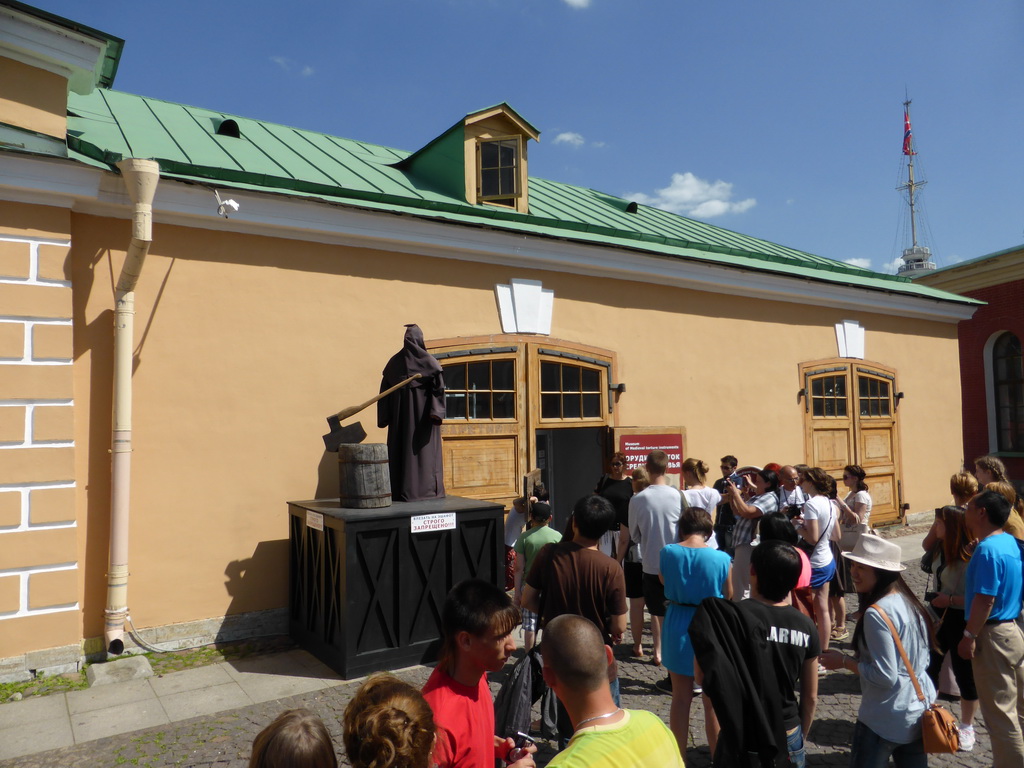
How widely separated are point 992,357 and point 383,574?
17125 mm

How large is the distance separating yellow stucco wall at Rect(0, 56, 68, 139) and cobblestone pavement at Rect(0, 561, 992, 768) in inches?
186

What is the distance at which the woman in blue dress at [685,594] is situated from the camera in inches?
158

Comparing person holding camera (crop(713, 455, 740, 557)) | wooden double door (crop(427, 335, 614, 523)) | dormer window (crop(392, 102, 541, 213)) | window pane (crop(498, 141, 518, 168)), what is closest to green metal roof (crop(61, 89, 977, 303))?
dormer window (crop(392, 102, 541, 213))

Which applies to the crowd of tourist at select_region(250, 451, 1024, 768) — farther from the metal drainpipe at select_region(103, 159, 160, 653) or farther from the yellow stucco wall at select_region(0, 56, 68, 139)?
the yellow stucco wall at select_region(0, 56, 68, 139)

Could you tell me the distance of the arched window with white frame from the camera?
16.7m

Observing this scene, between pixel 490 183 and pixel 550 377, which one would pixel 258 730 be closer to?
pixel 550 377

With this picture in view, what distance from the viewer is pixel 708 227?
13.9 m

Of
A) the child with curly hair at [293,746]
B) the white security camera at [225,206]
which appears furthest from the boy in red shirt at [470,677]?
the white security camera at [225,206]

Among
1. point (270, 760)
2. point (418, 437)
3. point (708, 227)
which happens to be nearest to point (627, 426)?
point (418, 437)

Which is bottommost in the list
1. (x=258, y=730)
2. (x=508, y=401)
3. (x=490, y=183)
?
(x=258, y=730)

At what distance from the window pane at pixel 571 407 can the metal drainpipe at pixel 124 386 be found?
488cm

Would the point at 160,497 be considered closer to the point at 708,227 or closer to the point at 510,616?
the point at 510,616

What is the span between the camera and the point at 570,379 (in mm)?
9039

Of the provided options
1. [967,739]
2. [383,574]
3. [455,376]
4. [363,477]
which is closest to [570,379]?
[455,376]
